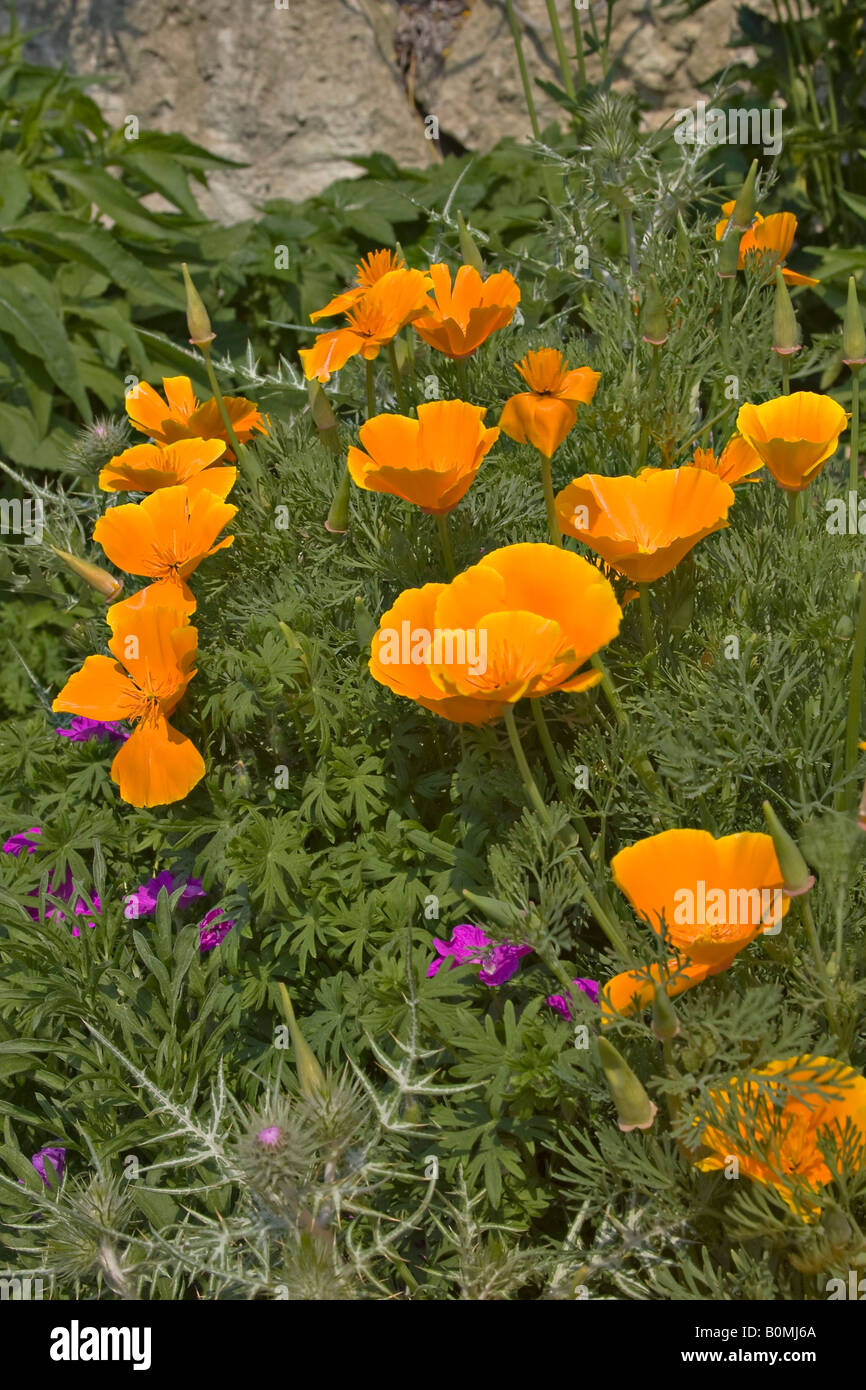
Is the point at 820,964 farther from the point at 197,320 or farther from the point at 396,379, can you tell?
the point at 197,320

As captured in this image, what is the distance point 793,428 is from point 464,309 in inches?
18.6

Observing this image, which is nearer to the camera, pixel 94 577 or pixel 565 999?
pixel 565 999

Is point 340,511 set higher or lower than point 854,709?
higher

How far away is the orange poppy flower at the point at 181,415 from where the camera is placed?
1796mm

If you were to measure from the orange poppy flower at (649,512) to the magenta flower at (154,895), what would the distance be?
2.37 feet

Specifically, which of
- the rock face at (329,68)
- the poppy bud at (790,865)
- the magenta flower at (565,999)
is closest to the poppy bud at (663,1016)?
the poppy bud at (790,865)

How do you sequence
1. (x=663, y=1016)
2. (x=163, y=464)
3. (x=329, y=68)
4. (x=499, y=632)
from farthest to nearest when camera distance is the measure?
(x=329, y=68) < (x=163, y=464) < (x=499, y=632) < (x=663, y=1016)

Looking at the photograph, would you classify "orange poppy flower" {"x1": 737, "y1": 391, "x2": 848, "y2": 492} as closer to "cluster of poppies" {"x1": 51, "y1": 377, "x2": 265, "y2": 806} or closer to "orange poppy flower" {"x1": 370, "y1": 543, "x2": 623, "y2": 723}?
"orange poppy flower" {"x1": 370, "y1": 543, "x2": 623, "y2": 723}

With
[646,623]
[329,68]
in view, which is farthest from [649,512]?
[329,68]

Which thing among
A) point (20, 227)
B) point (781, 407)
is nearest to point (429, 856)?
point (781, 407)

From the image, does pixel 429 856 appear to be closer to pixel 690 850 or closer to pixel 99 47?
pixel 690 850

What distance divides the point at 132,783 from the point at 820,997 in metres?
0.84

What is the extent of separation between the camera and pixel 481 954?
1396 millimetres

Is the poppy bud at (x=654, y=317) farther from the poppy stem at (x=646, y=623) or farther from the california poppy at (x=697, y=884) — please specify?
the california poppy at (x=697, y=884)
